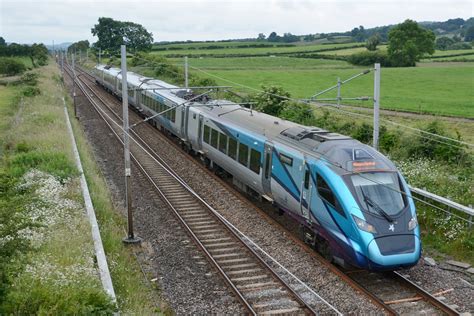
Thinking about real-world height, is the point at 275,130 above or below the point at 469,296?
above

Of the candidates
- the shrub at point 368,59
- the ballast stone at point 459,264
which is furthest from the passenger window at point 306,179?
the shrub at point 368,59

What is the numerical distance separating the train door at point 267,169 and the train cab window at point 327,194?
342 cm

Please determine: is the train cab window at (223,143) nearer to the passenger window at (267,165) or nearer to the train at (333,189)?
the train at (333,189)

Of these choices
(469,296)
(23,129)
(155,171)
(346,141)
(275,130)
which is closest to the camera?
→ (469,296)

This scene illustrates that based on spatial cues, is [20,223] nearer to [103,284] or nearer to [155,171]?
[103,284]

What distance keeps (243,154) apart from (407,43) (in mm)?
74354

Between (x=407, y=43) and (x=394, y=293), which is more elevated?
(x=407, y=43)

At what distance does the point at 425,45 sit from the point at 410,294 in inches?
3416

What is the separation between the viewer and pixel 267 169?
17.9 metres

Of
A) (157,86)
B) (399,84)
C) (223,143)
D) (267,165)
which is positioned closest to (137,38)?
(399,84)

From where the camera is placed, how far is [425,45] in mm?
91625

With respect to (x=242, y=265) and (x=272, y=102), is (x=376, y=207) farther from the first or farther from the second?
(x=272, y=102)

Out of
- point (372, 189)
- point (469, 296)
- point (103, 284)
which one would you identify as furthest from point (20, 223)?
point (469, 296)

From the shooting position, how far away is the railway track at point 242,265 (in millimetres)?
12289
